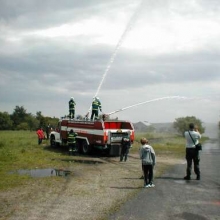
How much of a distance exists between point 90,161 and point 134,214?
10.4 meters

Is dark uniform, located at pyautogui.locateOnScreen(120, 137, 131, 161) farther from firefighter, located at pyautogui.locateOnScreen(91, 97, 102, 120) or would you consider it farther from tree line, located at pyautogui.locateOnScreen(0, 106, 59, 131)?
tree line, located at pyautogui.locateOnScreen(0, 106, 59, 131)

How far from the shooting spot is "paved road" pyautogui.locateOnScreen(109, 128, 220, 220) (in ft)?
24.5

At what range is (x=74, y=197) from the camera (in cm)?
929

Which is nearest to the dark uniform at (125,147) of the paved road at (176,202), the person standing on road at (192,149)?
the paved road at (176,202)

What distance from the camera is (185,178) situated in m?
12.4

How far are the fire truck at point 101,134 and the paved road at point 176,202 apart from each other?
711 cm

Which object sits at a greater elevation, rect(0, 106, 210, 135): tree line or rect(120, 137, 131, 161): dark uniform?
rect(0, 106, 210, 135): tree line

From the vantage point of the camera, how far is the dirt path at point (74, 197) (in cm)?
762

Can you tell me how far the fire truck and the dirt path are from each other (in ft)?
18.1

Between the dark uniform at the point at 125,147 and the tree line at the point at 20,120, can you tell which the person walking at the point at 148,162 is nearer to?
the dark uniform at the point at 125,147

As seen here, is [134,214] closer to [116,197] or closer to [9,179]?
[116,197]

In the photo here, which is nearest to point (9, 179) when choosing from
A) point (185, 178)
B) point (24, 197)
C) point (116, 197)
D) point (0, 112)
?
point (24, 197)

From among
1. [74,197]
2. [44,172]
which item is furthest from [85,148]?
[74,197]

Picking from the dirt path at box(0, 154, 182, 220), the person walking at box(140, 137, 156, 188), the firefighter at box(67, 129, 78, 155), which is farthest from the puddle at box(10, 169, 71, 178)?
the firefighter at box(67, 129, 78, 155)
